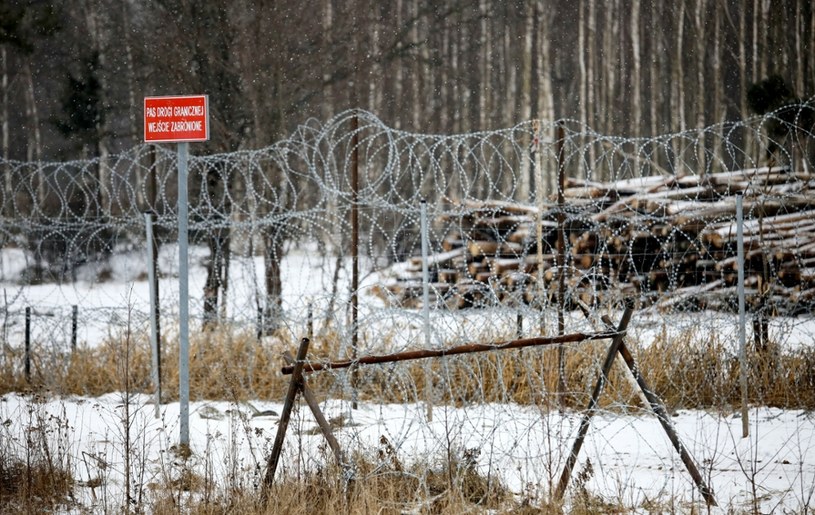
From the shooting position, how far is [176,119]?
5.65 metres

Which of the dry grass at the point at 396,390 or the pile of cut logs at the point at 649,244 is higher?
the pile of cut logs at the point at 649,244

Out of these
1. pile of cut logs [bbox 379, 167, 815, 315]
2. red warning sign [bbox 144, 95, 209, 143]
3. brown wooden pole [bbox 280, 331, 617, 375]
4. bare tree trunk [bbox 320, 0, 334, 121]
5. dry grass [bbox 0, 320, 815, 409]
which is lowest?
dry grass [bbox 0, 320, 815, 409]

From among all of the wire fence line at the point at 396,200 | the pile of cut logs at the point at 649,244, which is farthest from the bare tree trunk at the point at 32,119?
the pile of cut logs at the point at 649,244

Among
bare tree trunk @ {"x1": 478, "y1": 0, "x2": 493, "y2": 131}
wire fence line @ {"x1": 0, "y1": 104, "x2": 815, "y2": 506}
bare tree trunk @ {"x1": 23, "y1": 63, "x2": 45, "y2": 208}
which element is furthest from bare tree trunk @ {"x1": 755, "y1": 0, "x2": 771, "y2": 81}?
bare tree trunk @ {"x1": 23, "y1": 63, "x2": 45, "y2": 208}

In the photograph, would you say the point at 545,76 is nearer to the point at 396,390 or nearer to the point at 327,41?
the point at 327,41

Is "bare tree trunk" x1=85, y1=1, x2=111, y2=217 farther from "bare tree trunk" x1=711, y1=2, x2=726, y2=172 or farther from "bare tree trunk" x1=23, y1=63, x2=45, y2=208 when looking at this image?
"bare tree trunk" x1=711, y1=2, x2=726, y2=172

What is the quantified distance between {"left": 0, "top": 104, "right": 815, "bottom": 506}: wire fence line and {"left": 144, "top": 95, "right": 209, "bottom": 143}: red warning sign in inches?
55.1

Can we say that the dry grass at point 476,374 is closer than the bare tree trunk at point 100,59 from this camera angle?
Yes

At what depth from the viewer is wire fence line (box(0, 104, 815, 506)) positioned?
6.02 metres

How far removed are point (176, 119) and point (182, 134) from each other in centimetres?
11

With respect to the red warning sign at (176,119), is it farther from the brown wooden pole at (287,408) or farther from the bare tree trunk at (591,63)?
the bare tree trunk at (591,63)

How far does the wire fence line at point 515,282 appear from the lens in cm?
602

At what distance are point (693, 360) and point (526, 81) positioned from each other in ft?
42.4

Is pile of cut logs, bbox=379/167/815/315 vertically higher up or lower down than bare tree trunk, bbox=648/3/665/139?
lower down
